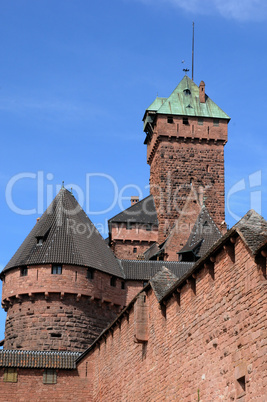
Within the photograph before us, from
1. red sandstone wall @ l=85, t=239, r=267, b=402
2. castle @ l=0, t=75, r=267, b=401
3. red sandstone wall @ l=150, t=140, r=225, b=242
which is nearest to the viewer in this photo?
red sandstone wall @ l=85, t=239, r=267, b=402

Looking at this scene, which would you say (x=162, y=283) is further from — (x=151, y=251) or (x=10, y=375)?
(x=151, y=251)

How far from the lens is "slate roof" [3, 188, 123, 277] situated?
3331 centimetres

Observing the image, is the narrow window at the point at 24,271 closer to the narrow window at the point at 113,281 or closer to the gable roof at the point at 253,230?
the narrow window at the point at 113,281

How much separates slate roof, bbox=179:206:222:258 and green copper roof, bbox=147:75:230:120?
10136 millimetres

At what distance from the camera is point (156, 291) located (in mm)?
17125

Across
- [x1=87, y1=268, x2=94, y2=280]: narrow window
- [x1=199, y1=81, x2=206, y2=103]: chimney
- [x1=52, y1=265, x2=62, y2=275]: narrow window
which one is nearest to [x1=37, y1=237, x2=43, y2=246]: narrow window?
[x1=52, y1=265, x2=62, y2=275]: narrow window

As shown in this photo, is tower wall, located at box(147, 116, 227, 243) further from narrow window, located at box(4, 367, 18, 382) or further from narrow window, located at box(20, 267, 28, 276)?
narrow window, located at box(4, 367, 18, 382)

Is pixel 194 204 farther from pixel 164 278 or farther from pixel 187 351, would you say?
pixel 187 351

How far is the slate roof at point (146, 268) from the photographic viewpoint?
3575 centimetres

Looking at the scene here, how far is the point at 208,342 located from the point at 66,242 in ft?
70.2

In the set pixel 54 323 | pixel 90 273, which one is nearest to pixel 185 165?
pixel 90 273

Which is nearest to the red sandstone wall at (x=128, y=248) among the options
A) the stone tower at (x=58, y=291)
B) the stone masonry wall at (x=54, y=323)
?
the stone tower at (x=58, y=291)

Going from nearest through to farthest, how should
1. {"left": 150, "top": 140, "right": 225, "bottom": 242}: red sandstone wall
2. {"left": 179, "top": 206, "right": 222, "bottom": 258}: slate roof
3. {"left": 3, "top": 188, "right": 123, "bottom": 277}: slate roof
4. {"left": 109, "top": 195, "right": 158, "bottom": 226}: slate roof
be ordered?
{"left": 3, "top": 188, "right": 123, "bottom": 277}: slate roof, {"left": 179, "top": 206, "right": 222, "bottom": 258}: slate roof, {"left": 150, "top": 140, "right": 225, "bottom": 242}: red sandstone wall, {"left": 109, "top": 195, "right": 158, "bottom": 226}: slate roof

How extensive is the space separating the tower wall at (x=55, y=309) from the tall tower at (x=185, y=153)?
12851 mm
